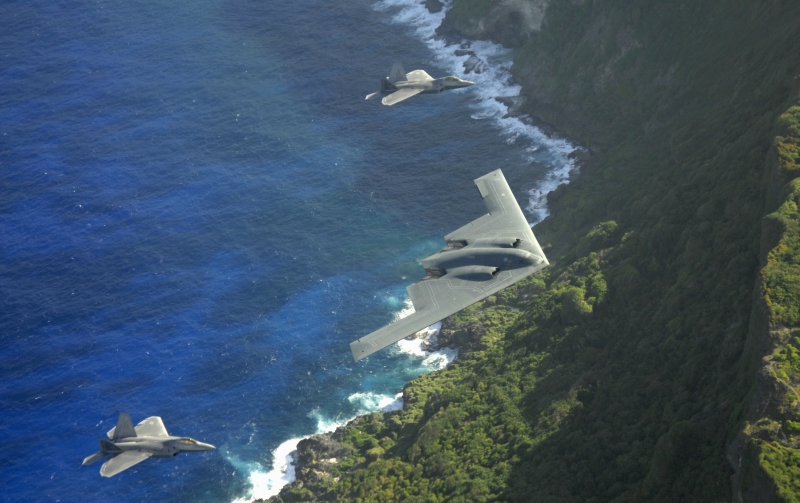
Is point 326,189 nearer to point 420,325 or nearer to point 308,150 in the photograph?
point 308,150

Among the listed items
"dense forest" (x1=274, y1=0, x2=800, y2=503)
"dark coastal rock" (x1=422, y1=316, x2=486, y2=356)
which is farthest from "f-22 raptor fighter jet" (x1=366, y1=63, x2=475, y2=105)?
"dark coastal rock" (x1=422, y1=316, x2=486, y2=356)

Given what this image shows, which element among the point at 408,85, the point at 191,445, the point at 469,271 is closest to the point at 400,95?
the point at 408,85

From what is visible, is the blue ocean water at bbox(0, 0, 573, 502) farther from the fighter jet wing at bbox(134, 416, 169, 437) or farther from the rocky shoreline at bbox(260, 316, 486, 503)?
the fighter jet wing at bbox(134, 416, 169, 437)

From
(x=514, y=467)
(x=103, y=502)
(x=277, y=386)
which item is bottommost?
(x=103, y=502)

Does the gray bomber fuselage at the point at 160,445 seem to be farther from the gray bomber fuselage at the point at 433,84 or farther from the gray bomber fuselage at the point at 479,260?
the gray bomber fuselage at the point at 433,84

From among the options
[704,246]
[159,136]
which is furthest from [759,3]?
[159,136]

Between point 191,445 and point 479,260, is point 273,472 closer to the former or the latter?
point 191,445

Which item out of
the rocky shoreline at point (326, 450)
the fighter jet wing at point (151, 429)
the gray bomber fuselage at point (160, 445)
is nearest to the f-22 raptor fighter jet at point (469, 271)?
the gray bomber fuselage at point (160, 445)
